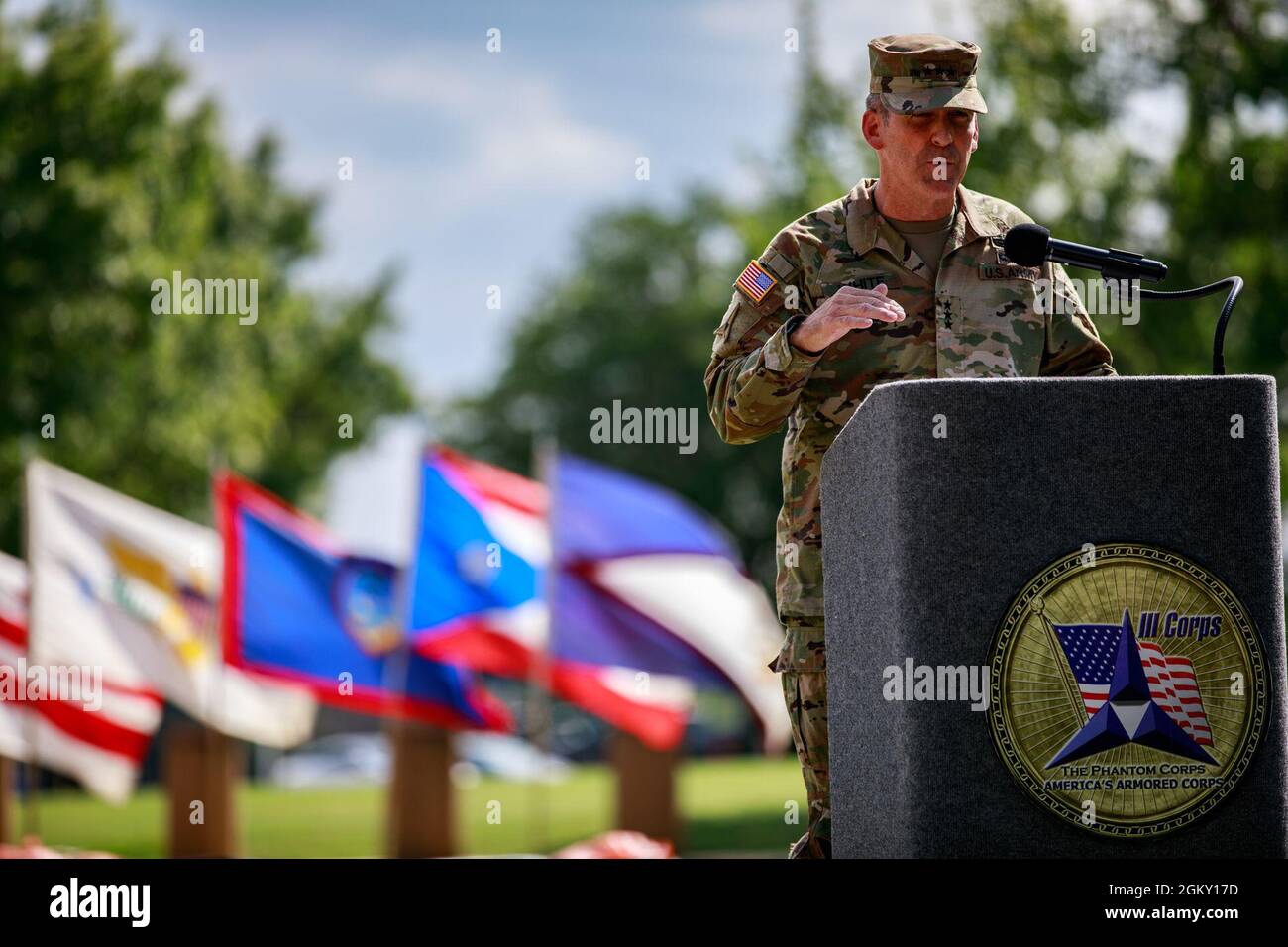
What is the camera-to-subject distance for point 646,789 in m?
17.5

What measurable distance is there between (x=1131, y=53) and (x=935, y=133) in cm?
1522

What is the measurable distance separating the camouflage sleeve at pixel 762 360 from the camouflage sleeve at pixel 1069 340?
539 mm

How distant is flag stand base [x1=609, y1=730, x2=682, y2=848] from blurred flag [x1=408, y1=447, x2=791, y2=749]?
1.91ft


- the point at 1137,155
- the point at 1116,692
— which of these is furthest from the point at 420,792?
the point at 1116,692

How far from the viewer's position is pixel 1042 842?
8.89 feet

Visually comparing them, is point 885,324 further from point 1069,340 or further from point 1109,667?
point 1109,667

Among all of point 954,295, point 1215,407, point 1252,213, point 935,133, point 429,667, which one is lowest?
point 429,667

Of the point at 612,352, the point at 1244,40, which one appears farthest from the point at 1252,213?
the point at 612,352

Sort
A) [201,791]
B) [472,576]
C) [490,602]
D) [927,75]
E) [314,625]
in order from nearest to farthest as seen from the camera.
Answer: [927,75] < [314,625] < [472,576] < [490,602] < [201,791]

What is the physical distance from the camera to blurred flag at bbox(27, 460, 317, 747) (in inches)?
576

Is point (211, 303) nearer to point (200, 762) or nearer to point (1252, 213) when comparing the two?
point (200, 762)

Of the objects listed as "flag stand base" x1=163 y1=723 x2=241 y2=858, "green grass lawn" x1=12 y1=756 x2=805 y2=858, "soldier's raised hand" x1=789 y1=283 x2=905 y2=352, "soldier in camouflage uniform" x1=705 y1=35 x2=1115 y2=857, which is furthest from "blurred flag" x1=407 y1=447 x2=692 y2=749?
"soldier's raised hand" x1=789 y1=283 x2=905 y2=352

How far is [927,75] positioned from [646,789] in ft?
47.9
